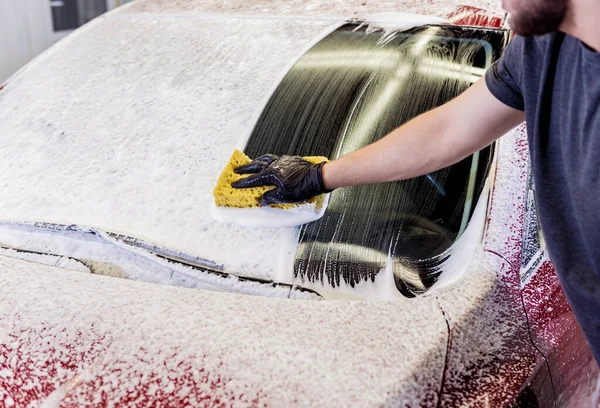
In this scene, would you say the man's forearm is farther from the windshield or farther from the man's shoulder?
the man's shoulder

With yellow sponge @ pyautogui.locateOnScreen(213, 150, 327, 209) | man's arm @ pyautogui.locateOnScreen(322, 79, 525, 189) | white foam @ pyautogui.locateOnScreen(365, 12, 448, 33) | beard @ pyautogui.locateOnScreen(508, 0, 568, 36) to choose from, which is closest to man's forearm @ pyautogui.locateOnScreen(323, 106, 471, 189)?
man's arm @ pyautogui.locateOnScreen(322, 79, 525, 189)

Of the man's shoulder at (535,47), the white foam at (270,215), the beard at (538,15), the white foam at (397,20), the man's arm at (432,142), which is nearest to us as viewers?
the beard at (538,15)

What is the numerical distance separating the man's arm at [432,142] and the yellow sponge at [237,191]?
0.08m

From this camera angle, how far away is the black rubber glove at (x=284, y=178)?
1.29m

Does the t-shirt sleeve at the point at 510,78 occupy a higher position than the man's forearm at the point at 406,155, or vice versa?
the t-shirt sleeve at the point at 510,78

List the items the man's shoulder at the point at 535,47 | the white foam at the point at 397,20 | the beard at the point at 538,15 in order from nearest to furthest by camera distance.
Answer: the beard at the point at 538,15, the man's shoulder at the point at 535,47, the white foam at the point at 397,20

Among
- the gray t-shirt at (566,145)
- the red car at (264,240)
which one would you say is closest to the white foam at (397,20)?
the red car at (264,240)

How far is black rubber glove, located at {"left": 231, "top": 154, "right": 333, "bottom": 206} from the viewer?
1288 millimetres

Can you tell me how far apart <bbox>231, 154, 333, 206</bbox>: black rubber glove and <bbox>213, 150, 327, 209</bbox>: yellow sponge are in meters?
0.01

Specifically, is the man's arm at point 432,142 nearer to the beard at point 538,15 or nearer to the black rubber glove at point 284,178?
the black rubber glove at point 284,178

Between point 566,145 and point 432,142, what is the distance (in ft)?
0.95

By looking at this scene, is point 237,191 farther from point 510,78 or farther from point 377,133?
point 510,78

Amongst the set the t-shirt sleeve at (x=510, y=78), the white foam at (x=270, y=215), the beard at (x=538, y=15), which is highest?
the beard at (x=538, y=15)

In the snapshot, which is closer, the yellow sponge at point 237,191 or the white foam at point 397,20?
the yellow sponge at point 237,191
